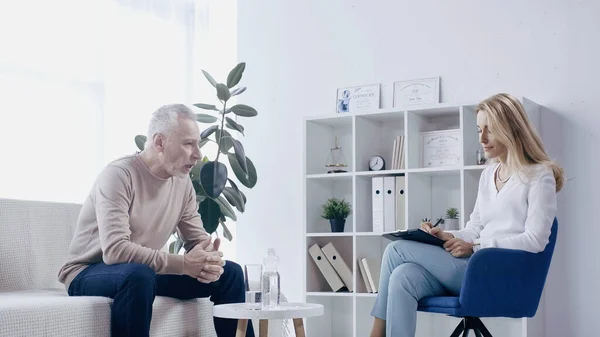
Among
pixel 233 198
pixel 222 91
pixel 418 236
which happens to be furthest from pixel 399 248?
pixel 222 91

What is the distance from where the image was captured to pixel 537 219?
2.87 metres

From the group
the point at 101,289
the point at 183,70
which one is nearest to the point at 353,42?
the point at 183,70

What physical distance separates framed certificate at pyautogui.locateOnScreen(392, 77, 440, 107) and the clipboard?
1528 mm

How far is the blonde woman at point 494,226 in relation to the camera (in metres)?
2.87

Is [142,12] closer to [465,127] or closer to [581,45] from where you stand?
[465,127]

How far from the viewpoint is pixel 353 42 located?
191 inches

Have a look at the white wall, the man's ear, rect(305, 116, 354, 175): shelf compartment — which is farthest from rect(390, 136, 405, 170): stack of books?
the man's ear

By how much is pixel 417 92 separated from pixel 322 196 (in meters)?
0.83

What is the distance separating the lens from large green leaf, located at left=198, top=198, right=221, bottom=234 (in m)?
4.32

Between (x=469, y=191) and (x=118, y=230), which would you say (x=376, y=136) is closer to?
(x=469, y=191)

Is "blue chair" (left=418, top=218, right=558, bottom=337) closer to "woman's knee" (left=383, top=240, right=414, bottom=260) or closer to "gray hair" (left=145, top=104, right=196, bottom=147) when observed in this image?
"woman's knee" (left=383, top=240, right=414, bottom=260)

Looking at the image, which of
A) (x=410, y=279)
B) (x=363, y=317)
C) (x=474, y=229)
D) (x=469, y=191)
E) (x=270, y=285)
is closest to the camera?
(x=270, y=285)

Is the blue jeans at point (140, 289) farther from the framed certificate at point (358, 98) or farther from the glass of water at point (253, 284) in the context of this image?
the framed certificate at point (358, 98)

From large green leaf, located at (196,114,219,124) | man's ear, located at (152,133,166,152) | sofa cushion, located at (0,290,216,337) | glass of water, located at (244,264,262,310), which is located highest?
large green leaf, located at (196,114,219,124)
